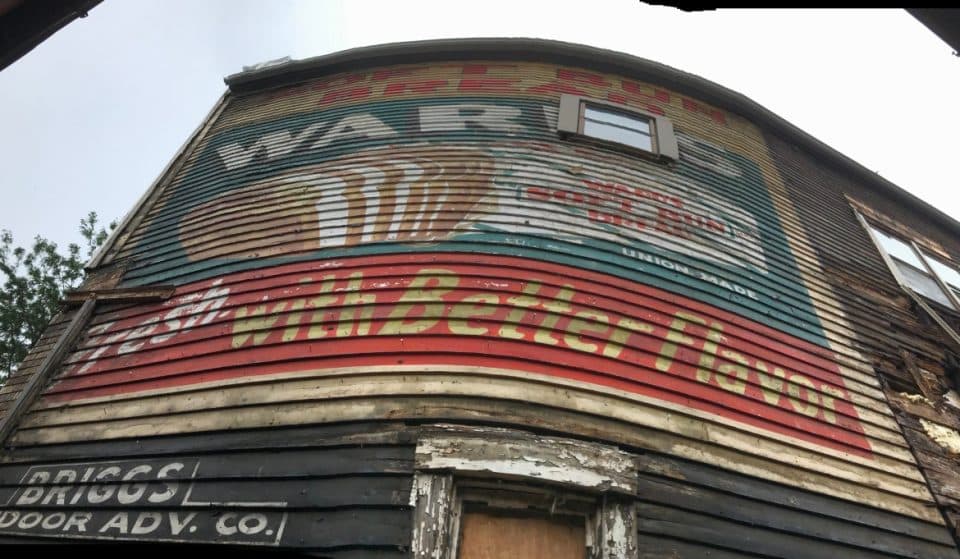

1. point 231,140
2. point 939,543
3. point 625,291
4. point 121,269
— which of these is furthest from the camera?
point 231,140

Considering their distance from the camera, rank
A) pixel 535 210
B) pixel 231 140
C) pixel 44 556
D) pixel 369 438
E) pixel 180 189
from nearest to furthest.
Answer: pixel 44 556, pixel 369 438, pixel 535 210, pixel 180 189, pixel 231 140

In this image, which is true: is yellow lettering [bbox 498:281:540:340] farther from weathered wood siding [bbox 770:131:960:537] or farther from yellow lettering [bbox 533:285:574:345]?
weathered wood siding [bbox 770:131:960:537]

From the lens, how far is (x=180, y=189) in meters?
6.84

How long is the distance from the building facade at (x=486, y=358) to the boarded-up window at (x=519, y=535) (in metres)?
0.01

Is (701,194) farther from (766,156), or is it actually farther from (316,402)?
(316,402)

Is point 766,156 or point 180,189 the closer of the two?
point 180,189

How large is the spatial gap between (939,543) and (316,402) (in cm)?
492

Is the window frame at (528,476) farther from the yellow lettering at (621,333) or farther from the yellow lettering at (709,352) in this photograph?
the yellow lettering at (709,352)

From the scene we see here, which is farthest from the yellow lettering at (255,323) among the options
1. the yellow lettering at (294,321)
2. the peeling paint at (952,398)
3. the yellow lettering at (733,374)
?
the peeling paint at (952,398)

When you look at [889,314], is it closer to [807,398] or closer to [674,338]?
[807,398]

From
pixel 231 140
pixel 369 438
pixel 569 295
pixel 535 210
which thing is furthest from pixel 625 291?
pixel 231 140

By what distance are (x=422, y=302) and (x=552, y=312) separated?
1.02 metres

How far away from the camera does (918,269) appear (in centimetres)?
798

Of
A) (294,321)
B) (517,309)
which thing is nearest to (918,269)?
(517,309)
